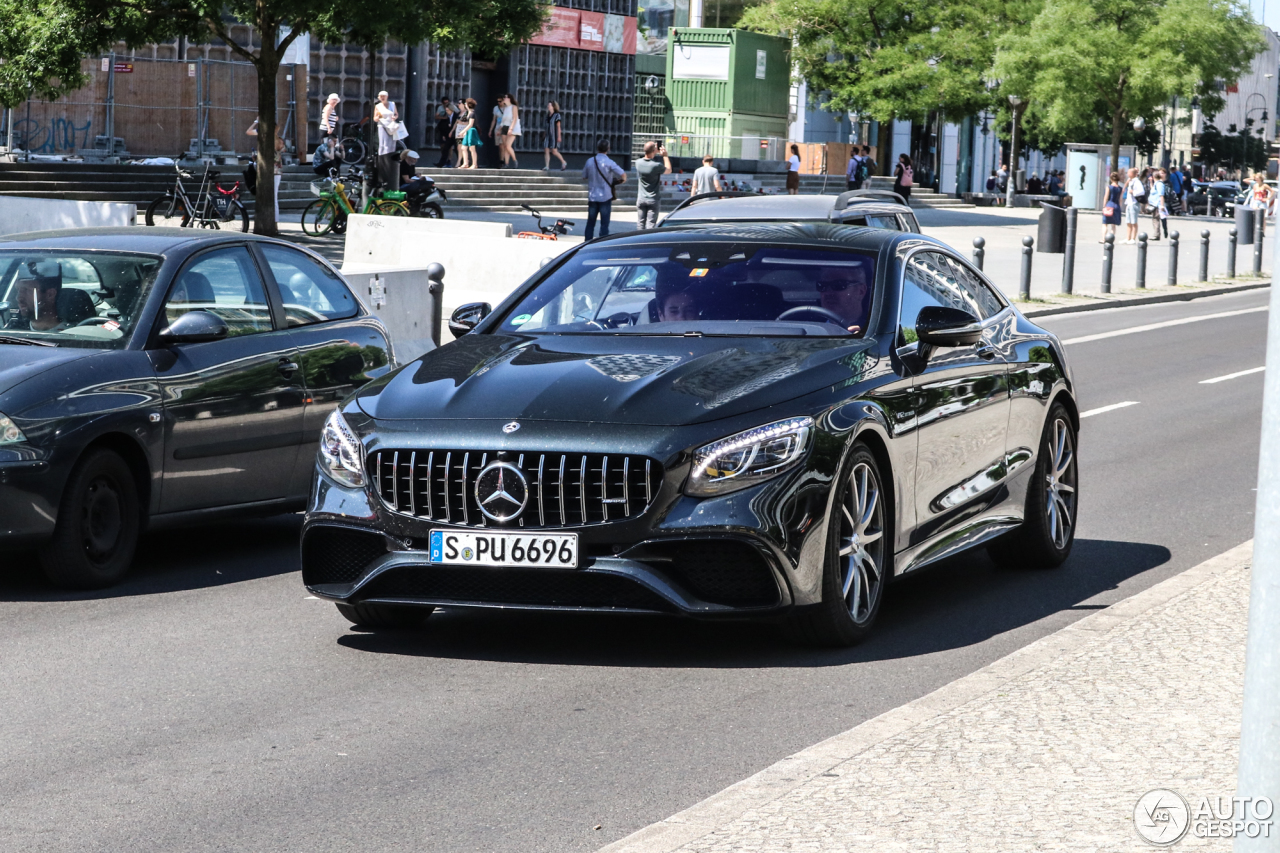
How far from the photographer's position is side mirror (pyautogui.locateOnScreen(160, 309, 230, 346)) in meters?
8.08

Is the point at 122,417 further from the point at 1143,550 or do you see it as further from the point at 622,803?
the point at 1143,550

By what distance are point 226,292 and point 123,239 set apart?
0.52m

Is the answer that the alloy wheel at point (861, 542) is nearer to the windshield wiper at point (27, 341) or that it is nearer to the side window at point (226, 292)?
the side window at point (226, 292)

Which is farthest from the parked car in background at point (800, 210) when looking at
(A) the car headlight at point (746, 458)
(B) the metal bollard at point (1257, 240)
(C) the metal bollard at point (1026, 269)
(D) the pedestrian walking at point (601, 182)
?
(B) the metal bollard at point (1257, 240)

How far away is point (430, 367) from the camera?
6.90 m

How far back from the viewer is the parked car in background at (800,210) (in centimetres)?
1540

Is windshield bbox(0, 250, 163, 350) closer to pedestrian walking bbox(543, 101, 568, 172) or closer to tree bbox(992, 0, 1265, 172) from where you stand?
pedestrian walking bbox(543, 101, 568, 172)

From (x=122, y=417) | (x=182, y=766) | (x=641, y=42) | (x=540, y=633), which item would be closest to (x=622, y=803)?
(x=182, y=766)

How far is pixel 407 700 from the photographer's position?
6012mm

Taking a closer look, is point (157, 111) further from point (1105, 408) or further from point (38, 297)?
point (38, 297)

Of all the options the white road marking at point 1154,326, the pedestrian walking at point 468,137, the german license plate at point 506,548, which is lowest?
the white road marking at point 1154,326

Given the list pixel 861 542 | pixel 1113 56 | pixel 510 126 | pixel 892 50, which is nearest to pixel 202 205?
pixel 510 126

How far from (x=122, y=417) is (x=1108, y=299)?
2215 centimetres

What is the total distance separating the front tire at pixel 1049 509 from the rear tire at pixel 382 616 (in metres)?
2.71
